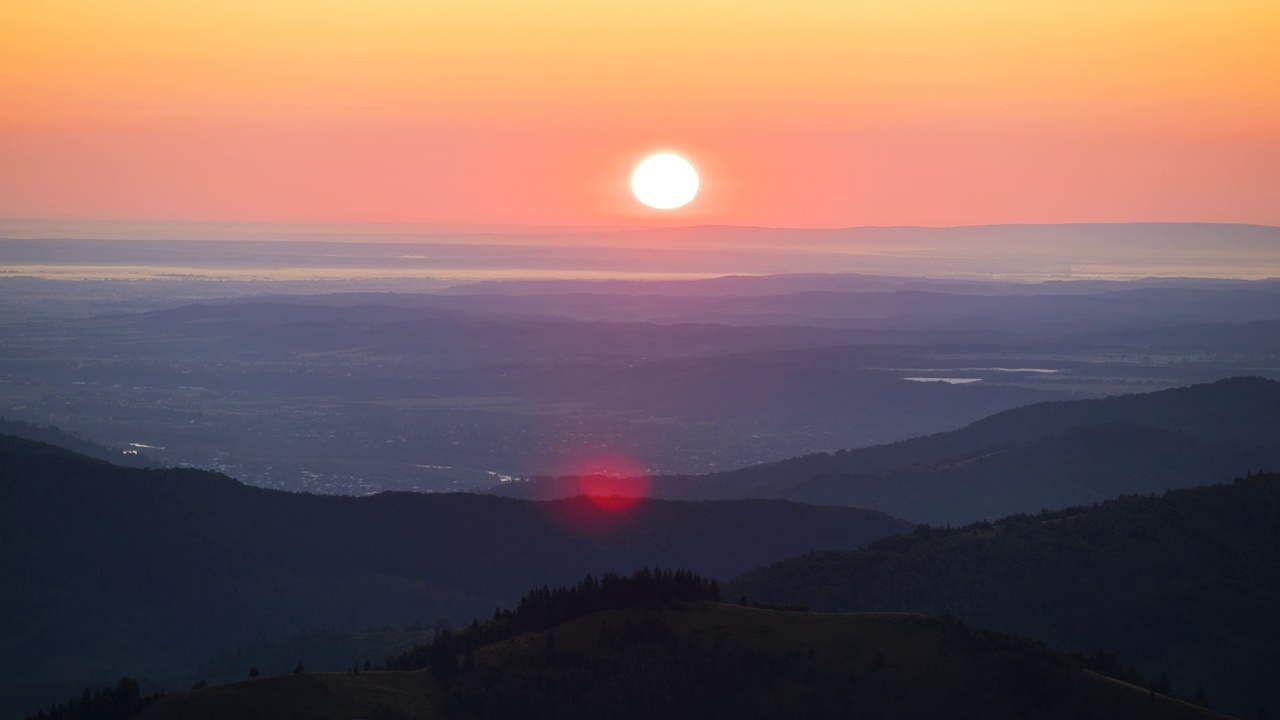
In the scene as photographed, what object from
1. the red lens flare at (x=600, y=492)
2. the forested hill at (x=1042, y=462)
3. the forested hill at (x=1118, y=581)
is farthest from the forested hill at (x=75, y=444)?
the forested hill at (x=1118, y=581)

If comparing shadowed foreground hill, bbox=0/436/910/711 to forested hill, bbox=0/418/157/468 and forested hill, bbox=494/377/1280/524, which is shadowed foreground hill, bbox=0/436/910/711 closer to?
forested hill, bbox=494/377/1280/524

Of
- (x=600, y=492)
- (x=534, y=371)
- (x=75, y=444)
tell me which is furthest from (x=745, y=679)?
(x=534, y=371)

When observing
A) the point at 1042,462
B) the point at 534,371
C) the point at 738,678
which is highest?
the point at 534,371

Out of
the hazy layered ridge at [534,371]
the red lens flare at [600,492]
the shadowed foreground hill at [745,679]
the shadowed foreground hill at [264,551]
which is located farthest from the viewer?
the hazy layered ridge at [534,371]

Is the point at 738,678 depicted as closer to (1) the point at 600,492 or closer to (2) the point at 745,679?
(2) the point at 745,679

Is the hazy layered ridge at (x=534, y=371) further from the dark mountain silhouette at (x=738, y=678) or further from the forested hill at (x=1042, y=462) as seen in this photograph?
the dark mountain silhouette at (x=738, y=678)

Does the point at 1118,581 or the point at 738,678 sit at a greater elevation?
the point at 738,678

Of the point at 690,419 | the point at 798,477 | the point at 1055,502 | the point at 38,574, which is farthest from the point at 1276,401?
the point at 38,574
